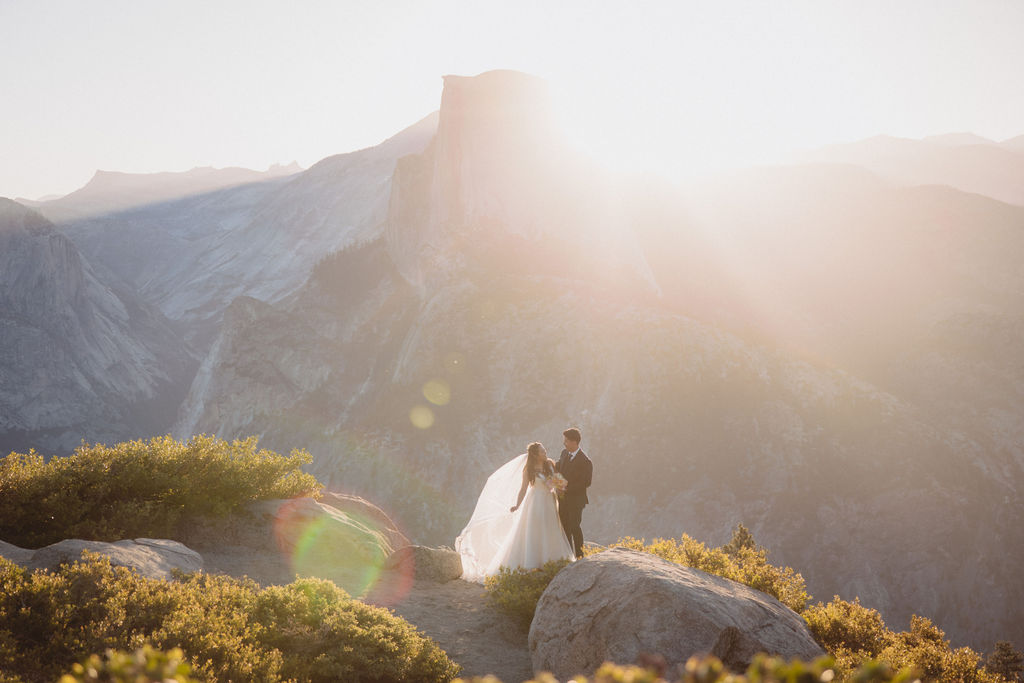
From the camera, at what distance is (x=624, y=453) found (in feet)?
125

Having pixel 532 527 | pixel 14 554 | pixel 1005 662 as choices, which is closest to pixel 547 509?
pixel 532 527

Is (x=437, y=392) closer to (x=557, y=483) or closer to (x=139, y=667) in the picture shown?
(x=557, y=483)

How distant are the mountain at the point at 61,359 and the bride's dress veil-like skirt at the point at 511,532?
82685mm

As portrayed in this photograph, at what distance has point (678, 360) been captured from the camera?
40844 mm

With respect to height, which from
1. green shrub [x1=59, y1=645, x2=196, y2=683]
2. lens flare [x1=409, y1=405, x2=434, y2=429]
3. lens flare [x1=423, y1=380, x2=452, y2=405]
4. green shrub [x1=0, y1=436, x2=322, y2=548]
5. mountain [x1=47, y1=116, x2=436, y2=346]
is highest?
mountain [x1=47, y1=116, x2=436, y2=346]

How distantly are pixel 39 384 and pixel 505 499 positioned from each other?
9105cm

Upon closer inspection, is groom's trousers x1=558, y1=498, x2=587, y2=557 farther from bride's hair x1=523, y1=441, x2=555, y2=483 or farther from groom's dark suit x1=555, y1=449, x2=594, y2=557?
bride's hair x1=523, y1=441, x2=555, y2=483

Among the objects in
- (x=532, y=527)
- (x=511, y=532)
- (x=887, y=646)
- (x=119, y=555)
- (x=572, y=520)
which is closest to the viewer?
(x=119, y=555)

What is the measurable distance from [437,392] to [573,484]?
3633 centimetres

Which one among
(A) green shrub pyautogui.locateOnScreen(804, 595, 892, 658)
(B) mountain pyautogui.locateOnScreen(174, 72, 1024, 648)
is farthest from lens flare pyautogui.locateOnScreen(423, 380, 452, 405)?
(A) green shrub pyautogui.locateOnScreen(804, 595, 892, 658)

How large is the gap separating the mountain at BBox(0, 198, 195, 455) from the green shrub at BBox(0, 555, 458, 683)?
85.8m

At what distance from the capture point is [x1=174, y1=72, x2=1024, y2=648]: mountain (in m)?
30.8

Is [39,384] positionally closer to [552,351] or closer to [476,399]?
[476,399]

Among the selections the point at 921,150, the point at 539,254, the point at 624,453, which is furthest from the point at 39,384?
the point at 921,150
